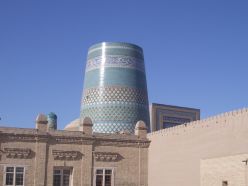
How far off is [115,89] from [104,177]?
15.4ft

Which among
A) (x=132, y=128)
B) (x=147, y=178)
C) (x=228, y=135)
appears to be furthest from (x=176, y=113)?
(x=228, y=135)

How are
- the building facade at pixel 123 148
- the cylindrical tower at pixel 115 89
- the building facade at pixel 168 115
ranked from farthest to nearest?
the building facade at pixel 168 115 < the cylindrical tower at pixel 115 89 < the building facade at pixel 123 148

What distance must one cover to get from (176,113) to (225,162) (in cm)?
1180

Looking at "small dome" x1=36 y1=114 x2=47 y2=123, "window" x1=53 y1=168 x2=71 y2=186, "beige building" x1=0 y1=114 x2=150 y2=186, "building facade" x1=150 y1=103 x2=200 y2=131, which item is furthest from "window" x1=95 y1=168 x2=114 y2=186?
"building facade" x1=150 y1=103 x2=200 y2=131

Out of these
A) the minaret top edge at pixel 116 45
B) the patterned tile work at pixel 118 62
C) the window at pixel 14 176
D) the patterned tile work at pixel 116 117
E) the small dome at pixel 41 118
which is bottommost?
the window at pixel 14 176

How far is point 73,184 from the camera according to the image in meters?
20.8

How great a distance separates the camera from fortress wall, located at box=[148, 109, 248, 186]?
16562 mm

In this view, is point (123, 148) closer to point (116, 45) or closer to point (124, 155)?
point (124, 155)

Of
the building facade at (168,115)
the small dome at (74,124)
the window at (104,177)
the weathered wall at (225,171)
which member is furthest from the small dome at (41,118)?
the building facade at (168,115)

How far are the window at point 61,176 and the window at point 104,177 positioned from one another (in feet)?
4.08

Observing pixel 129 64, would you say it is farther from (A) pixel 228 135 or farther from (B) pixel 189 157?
(A) pixel 228 135

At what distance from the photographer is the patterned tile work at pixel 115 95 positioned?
2412 centimetres

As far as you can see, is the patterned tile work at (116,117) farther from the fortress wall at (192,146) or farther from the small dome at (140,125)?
the fortress wall at (192,146)

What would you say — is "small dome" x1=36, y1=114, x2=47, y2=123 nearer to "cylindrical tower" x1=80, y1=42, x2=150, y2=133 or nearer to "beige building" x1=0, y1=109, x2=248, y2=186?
"beige building" x1=0, y1=109, x2=248, y2=186
